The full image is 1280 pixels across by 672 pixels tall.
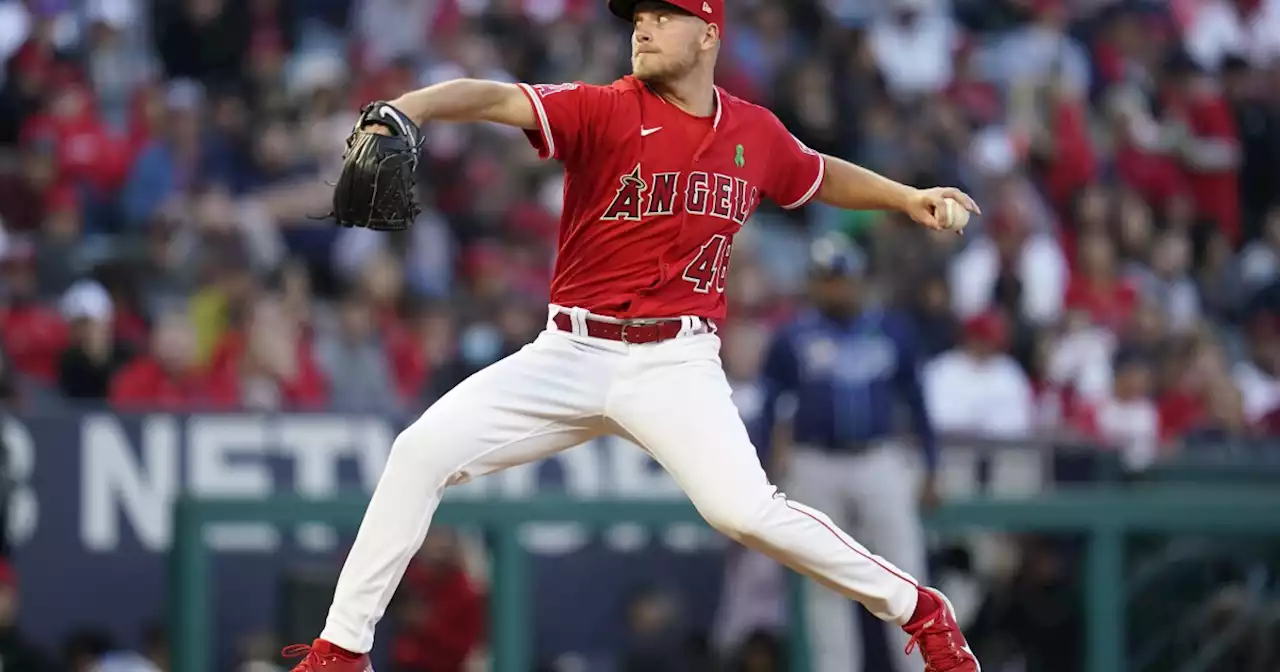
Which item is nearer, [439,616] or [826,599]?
[826,599]

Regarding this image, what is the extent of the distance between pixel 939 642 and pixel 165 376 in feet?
16.3

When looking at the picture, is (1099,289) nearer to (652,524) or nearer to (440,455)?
(652,524)

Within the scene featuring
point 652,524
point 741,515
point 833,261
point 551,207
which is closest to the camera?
point 741,515

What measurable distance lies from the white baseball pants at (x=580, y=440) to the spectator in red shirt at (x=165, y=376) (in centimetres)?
434

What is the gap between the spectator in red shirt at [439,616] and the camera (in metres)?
7.79

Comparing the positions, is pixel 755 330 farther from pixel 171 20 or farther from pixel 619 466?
pixel 171 20

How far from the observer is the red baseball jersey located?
15.9 ft

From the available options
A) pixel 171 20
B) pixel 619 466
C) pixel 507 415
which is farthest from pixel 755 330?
pixel 507 415

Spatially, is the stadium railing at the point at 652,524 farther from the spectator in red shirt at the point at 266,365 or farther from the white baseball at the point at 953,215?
the white baseball at the point at 953,215

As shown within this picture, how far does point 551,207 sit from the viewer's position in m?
11.5

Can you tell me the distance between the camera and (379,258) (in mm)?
10367

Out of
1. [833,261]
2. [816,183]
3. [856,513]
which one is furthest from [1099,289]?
[816,183]

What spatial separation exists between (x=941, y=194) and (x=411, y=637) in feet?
11.4

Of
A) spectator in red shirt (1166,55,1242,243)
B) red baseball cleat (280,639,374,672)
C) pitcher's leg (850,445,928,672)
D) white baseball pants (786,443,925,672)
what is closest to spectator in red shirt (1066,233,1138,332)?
spectator in red shirt (1166,55,1242,243)
